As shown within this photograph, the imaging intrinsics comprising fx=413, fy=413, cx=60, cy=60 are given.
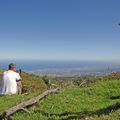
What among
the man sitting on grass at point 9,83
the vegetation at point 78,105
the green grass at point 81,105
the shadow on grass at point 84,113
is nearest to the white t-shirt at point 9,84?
the man sitting on grass at point 9,83

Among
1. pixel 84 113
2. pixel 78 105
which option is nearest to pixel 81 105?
pixel 78 105

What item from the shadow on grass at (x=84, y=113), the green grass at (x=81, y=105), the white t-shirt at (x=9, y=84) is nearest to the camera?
the shadow on grass at (x=84, y=113)

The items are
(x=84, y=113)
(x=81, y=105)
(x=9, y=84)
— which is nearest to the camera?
(x=84, y=113)

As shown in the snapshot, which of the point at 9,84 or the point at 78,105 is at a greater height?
the point at 9,84

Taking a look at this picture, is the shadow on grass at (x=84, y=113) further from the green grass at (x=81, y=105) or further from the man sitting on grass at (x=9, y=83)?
the man sitting on grass at (x=9, y=83)

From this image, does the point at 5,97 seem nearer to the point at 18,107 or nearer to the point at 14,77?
the point at 14,77

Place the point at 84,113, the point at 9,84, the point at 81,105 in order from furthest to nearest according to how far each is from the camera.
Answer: the point at 9,84 < the point at 81,105 < the point at 84,113

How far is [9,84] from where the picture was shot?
2170cm

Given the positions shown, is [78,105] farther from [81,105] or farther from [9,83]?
[9,83]

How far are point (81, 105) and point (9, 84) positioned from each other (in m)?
6.55

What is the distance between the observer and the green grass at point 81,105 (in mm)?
13050

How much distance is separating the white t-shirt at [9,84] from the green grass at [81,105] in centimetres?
Answer: 330

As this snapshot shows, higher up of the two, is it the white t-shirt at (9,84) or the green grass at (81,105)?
the white t-shirt at (9,84)

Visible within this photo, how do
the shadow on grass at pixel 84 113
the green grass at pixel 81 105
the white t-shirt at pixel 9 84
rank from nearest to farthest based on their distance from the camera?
the shadow on grass at pixel 84 113 → the green grass at pixel 81 105 → the white t-shirt at pixel 9 84
